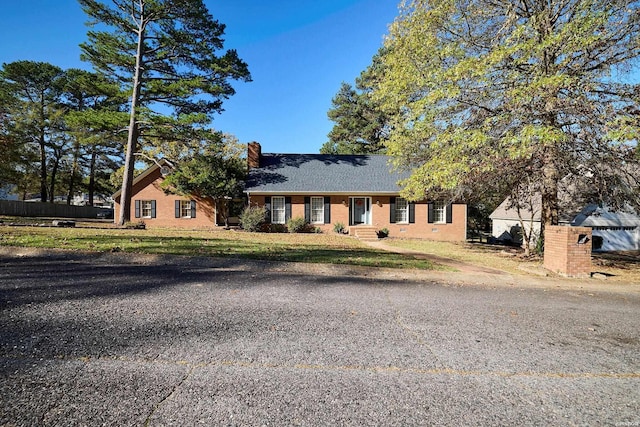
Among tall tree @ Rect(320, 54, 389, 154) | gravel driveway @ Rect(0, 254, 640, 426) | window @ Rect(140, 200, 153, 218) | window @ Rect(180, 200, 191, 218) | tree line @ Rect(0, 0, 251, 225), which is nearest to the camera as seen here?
gravel driveway @ Rect(0, 254, 640, 426)

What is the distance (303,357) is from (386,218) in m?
18.2

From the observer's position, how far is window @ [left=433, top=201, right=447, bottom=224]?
2095 cm

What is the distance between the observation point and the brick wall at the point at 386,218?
20703 mm

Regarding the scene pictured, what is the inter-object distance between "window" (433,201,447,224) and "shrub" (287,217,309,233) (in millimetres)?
8513

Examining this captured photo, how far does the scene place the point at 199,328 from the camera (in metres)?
3.86

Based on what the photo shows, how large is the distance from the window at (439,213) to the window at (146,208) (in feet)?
65.8

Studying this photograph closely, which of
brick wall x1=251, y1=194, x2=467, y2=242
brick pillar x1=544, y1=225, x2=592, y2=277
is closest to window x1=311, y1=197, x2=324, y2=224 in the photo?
brick wall x1=251, y1=194, x2=467, y2=242

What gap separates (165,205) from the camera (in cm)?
2344

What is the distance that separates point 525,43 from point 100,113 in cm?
2052

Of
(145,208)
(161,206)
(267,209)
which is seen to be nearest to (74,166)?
(145,208)

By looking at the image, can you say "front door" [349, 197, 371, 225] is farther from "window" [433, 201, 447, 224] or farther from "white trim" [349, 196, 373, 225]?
"window" [433, 201, 447, 224]

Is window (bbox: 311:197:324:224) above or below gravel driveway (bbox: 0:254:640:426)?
above

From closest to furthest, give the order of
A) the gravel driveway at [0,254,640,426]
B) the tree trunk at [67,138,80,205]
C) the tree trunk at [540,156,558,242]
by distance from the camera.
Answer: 1. the gravel driveway at [0,254,640,426]
2. the tree trunk at [540,156,558,242]
3. the tree trunk at [67,138,80,205]

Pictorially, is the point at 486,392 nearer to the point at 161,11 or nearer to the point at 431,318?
the point at 431,318
